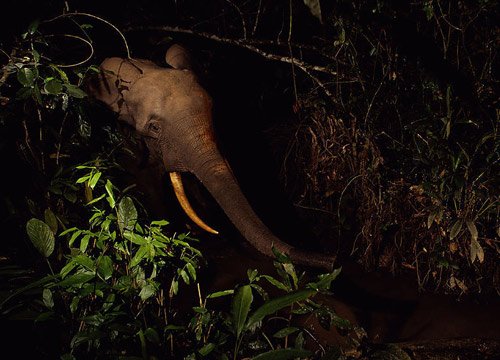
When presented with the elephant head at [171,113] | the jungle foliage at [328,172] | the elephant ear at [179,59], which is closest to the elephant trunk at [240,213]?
the elephant head at [171,113]

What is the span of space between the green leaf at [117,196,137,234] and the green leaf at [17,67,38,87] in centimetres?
82

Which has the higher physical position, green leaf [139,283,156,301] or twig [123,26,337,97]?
twig [123,26,337,97]

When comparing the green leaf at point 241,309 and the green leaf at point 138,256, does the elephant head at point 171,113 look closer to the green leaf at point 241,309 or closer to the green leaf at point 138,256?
the green leaf at point 138,256

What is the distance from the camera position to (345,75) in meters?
3.46

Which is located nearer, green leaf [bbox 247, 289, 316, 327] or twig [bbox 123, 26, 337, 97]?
green leaf [bbox 247, 289, 316, 327]

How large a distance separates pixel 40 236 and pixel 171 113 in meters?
1.69

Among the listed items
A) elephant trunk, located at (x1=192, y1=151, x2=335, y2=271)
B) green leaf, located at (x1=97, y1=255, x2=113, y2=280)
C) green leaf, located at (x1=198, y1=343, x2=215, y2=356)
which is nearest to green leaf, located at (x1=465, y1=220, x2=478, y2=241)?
elephant trunk, located at (x1=192, y1=151, x2=335, y2=271)

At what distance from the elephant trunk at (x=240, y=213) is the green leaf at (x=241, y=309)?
2.98 feet

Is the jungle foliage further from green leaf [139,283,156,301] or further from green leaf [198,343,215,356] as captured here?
green leaf [198,343,215,356]

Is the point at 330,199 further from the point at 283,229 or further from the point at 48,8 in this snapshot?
the point at 48,8

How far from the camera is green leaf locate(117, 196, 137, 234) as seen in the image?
2.02 metres

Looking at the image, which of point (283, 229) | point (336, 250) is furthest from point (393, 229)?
point (283, 229)

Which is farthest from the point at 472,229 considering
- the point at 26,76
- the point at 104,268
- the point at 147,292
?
the point at 26,76

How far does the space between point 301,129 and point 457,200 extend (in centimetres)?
165
